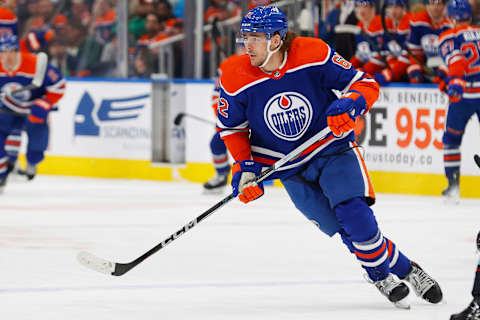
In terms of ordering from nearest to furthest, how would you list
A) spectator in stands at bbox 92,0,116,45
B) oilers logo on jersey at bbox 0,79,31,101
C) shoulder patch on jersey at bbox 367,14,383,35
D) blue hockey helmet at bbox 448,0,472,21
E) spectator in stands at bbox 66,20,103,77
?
blue hockey helmet at bbox 448,0,472,21
shoulder patch on jersey at bbox 367,14,383,35
oilers logo on jersey at bbox 0,79,31,101
spectator in stands at bbox 92,0,116,45
spectator in stands at bbox 66,20,103,77

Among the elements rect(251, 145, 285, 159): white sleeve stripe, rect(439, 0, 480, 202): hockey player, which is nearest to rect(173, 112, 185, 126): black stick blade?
rect(439, 0, 480, 202): hockey player

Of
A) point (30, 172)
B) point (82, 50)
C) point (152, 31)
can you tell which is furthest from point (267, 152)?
point (82, 50)

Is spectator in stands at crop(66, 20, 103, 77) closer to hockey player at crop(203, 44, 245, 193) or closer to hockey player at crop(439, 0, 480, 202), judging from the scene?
hockey player at crop(203, 44, 245, 193)

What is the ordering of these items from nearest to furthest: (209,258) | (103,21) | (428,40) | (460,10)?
(209,258) < (460,10) < (428,40) < (103,21)

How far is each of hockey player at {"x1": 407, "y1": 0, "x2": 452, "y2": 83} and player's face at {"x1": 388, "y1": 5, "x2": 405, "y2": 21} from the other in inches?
6.6

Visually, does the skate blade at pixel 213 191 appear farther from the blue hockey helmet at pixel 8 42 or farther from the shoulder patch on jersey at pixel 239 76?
the shoulder patch on jersey at pixel 239 76

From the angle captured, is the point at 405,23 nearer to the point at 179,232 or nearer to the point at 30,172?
the point at 30,172

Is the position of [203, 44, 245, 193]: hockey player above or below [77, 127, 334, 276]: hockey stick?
below

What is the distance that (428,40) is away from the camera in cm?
782

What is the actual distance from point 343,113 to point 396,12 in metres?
4.69

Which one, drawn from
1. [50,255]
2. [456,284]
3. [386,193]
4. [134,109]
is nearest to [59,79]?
[134,109]

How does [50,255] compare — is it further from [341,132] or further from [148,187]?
[148,187]

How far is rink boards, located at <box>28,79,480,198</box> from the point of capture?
7754 millimetres

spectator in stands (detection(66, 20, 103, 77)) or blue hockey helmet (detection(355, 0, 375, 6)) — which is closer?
blue hockey helmet (detection(355, 0, 375, 6))
